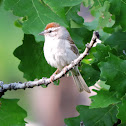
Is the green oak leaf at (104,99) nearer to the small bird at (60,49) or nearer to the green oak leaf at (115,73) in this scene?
the green oak leaf at (115,73)

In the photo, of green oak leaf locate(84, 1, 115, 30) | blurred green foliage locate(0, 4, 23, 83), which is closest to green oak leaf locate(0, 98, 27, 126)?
green oak leaf locate(84, 1, 115, 30)

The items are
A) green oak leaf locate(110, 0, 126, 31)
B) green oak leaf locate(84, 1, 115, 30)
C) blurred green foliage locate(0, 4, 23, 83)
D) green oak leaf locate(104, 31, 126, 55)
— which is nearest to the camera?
green oak leaf locate(110, 0, 126, 31)

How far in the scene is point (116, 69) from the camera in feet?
5.50

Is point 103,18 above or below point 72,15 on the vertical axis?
above

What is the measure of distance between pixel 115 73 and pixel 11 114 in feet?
2.03

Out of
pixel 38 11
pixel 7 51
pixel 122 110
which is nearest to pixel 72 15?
pixel 38 11

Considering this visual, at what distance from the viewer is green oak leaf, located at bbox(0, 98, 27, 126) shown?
1855 mm

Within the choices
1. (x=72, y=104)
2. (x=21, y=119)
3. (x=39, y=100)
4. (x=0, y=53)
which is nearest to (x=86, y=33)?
(x=21, y=119)

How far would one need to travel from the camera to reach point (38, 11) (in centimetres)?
178

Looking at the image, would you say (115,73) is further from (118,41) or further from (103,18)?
(103,18)

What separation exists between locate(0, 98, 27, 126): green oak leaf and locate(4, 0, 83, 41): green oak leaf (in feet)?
1.44

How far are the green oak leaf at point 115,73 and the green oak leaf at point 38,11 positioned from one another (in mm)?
292

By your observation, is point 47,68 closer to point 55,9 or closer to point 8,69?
point 55,9

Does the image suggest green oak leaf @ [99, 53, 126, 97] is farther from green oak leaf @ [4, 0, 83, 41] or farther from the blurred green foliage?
the blurred green foliage
